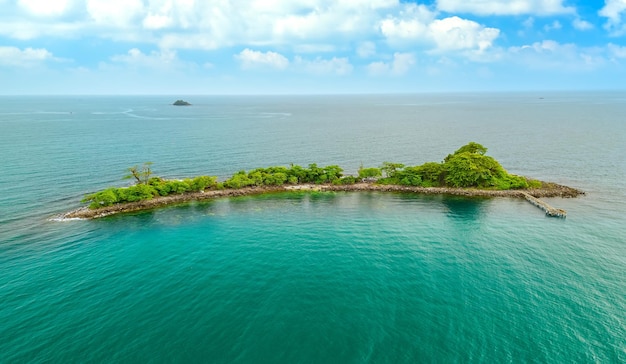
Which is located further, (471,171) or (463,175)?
(463,175)

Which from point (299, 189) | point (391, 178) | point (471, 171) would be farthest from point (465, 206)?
point (299, 189)

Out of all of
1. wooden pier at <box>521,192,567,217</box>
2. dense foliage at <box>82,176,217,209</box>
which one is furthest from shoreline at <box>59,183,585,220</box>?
wooden pier at <box>521,192,567,217</box>

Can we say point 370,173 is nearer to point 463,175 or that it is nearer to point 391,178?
point 391,178

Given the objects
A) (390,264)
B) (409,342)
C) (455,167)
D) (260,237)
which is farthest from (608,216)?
(260,237)

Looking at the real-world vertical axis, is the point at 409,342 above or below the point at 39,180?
below

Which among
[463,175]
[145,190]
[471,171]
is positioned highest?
[471,171]

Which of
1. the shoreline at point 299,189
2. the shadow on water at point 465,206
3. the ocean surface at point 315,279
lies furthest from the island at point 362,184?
the ocean surface at point 315,279

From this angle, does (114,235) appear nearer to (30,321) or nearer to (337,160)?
(30,321)
